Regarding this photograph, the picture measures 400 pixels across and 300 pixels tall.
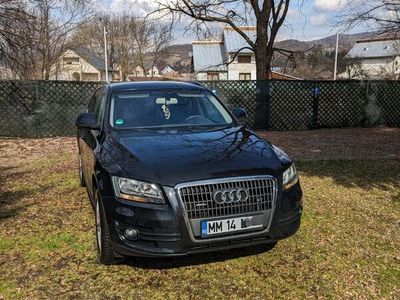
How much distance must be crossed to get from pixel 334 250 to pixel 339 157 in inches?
189

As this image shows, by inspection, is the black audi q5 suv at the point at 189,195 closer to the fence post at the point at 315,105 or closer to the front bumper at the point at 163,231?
the front bumper at the point at 163,231

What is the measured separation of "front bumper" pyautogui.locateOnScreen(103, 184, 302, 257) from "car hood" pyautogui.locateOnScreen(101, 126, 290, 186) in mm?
211

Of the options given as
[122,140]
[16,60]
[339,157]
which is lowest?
[339,157]

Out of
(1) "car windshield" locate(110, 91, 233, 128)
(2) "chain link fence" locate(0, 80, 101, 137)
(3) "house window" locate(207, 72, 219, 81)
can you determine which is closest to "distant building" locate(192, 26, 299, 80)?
(3) "house window" locate(207, 72, 219, 81)

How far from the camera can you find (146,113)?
438 centimetres

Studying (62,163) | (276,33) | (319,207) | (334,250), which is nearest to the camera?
(334,250)

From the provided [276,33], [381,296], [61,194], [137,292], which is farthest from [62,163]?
[276,33]

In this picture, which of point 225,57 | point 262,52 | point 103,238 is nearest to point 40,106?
point 262,52

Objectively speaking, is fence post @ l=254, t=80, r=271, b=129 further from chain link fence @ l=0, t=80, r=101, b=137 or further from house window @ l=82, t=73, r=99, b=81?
house window @ l=82, t=73, r=99, b=81

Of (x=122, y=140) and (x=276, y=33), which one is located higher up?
(x=276, y=33)

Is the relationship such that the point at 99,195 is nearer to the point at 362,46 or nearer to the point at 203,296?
the point at 203,296

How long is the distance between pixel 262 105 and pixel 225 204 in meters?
10.0

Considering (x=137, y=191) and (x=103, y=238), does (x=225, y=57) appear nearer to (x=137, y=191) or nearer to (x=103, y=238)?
(x=103, y=238)

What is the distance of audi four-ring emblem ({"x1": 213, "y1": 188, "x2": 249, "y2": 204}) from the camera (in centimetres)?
299
